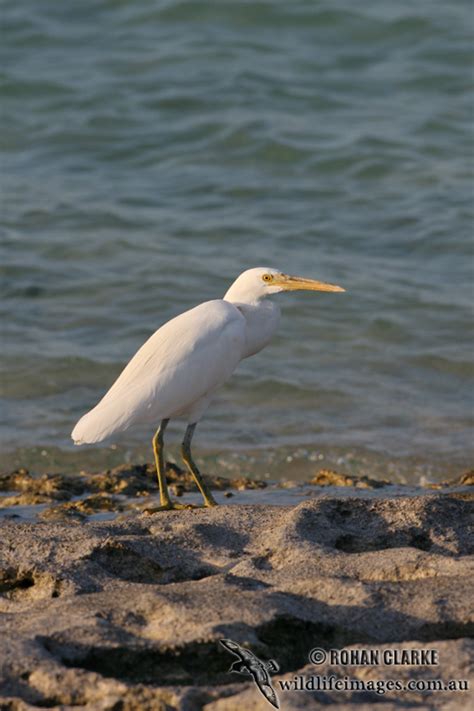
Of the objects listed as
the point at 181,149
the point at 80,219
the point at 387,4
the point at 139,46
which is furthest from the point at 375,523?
the point at 387,4

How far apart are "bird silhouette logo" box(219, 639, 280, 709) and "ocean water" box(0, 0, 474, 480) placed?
4.01 meters

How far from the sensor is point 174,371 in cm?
539

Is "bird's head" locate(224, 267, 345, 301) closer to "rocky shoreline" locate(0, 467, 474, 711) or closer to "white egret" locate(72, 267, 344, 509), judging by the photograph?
"white egret" locate(72, 267, 344, 509)

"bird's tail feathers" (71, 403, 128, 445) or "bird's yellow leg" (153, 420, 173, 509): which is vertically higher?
"bird's tail feathers" (71, 403, 128, 445)

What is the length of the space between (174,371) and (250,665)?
2253 millimetres

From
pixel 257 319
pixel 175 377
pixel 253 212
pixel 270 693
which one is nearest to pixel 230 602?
pixel 270 693

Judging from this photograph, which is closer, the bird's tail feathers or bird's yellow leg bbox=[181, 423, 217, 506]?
the bird's tail feathers

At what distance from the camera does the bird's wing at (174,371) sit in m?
5.29

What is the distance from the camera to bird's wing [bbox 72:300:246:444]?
17.4 feet

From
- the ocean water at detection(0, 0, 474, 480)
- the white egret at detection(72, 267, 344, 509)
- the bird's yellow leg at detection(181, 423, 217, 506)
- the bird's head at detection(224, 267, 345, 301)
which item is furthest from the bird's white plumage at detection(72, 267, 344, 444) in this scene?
the ocean water at detection(0, 0, 474, 480)

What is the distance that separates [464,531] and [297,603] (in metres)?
1.10

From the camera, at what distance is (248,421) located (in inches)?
322

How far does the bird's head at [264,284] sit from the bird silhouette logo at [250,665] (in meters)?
2.69

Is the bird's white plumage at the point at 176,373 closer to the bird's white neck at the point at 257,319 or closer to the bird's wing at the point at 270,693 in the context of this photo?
the bird's white neck at the point at 257,319
